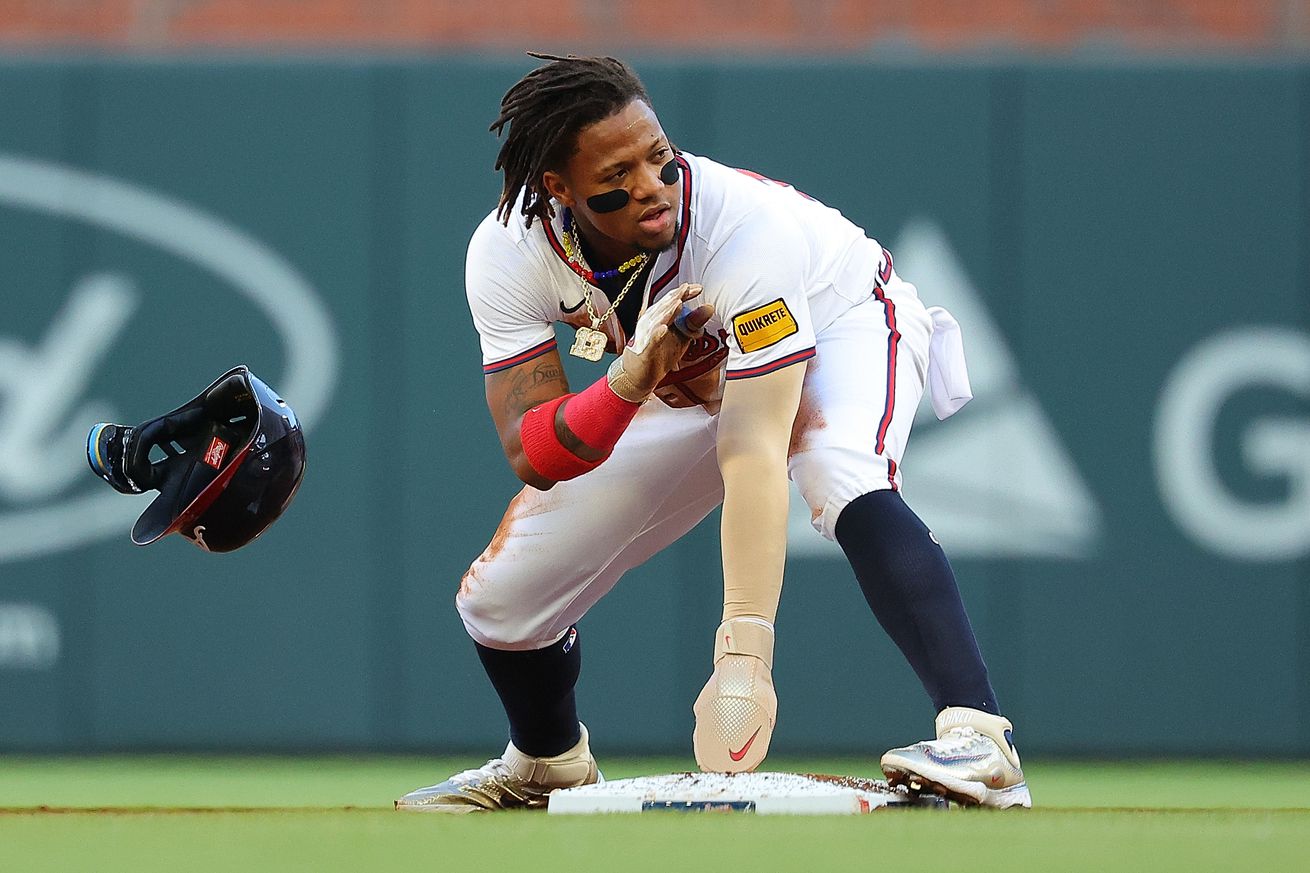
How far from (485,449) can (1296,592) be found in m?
2.61

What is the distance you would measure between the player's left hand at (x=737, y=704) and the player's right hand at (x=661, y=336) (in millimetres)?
448

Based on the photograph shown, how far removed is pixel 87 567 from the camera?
562 centimetres

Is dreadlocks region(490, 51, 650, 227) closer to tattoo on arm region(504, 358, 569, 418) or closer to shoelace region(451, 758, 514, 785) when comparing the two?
tattoo on arm region(504, 358, 569, 418)

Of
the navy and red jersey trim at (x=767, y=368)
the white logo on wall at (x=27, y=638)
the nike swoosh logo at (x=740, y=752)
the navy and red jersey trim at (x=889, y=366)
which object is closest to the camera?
the nike swoosh logo at (x=740, y=752)

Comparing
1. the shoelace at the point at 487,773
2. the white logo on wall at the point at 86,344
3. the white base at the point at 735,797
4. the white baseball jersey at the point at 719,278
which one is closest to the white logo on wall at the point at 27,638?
the white logo on wall at the point at 86,344

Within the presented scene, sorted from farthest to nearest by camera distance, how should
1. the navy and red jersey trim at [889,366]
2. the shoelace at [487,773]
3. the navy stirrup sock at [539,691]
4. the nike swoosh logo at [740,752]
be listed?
the shoelace at [487,773], the navy stirrup sock at [539,691], the navy and red jersey trim at [889,366], the nike swoosh logo at [740,752]

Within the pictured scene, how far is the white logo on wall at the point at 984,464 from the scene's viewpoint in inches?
221

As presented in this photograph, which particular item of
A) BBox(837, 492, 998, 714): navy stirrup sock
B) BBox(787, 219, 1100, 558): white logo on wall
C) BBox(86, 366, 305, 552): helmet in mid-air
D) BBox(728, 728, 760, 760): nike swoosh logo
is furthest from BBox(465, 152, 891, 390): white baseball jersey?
BBox(787, 219, 1100, 558): white logo on wall

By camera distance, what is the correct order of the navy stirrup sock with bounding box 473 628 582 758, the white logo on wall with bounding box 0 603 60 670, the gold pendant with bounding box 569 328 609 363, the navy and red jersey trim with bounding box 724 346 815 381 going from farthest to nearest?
1. the white logo on wall with bounding box 0 603 60 670
2. the navy stirrup sock with bounding box 473 628 582 758
3. the gold pendant with bounding box 569 328 609 363
4. the navy and red jersey trim with bounding box 724 346 815 381

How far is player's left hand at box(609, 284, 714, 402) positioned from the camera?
297cm

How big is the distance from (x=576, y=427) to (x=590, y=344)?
6.6 inches

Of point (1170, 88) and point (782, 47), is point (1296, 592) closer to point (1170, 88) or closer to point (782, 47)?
point (1170, 88)

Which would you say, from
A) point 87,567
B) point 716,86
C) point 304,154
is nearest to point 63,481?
point 87,567

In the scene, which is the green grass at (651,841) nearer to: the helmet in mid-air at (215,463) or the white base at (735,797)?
the white base at (735,797)
